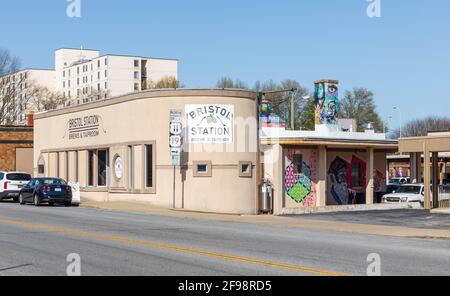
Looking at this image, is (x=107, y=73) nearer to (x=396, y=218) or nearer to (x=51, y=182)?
(x=51, y=182)

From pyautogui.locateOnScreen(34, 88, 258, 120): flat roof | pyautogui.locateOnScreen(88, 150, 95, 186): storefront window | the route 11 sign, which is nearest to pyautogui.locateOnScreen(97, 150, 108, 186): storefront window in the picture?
pyautogui.locateOnScreen(88, 150, 95, 186): storefront window

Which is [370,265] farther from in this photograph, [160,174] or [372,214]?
[160,174]

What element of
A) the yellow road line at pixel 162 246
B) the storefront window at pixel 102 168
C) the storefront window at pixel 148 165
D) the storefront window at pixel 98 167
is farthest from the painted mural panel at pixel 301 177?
the yellow road line at pixel 162 246

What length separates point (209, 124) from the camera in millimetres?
30891

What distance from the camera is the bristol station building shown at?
101 ft

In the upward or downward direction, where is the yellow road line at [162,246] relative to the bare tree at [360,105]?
downward

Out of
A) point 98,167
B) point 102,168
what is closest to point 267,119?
point 102,168

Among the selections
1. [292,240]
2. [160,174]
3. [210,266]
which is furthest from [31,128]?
[210,266]

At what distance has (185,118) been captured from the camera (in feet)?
102

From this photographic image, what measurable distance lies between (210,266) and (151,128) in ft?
67.7

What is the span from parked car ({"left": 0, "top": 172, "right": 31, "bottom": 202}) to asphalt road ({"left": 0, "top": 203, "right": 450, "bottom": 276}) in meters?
13.4

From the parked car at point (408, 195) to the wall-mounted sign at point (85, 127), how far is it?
15.6 meters

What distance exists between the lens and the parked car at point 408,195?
3334cm

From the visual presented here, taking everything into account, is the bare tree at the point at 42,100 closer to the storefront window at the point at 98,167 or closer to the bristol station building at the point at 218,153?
the storefront window at the point at 98,167
